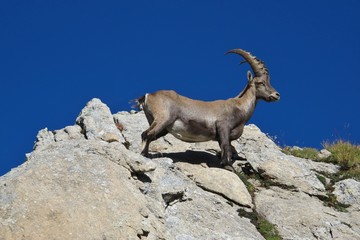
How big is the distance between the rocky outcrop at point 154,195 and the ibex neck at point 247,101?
1281 millimetres

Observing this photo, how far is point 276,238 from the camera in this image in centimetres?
1234

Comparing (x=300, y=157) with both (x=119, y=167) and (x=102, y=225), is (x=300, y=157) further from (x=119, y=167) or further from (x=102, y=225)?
(x=102, y=225)

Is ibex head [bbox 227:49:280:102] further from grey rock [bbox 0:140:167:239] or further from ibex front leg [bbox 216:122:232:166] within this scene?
grey rock [bbox 0:140:167:239]

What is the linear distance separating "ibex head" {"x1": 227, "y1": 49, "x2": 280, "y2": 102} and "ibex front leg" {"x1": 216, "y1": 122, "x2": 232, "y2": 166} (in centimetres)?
266

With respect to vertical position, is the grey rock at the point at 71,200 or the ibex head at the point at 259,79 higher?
the ibex head at the point at 259,79

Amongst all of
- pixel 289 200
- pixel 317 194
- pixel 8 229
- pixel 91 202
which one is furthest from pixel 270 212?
pixel 8 229

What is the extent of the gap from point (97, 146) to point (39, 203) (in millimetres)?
2407

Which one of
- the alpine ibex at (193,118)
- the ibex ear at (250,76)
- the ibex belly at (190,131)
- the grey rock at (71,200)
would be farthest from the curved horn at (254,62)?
the grey rock at (71,200)

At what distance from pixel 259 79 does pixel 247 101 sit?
1062 mm

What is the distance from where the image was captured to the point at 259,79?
18.8 metres

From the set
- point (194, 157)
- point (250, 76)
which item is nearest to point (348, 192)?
point (194, 157)

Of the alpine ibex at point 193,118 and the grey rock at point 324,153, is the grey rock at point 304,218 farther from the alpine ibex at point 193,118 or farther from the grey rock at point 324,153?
the grey rock at point 324,153

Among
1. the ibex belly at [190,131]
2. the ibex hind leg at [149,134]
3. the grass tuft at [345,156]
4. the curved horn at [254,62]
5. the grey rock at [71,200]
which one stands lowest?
the grey rock at [71,200]

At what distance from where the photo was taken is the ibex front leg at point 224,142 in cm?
1599
